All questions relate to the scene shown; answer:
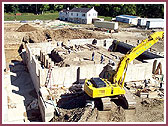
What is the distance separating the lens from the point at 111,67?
629 inches

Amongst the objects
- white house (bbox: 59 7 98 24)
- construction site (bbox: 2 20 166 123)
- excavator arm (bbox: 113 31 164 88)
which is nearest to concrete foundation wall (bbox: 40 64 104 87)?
construction site (bbox: 2 20 166 123)

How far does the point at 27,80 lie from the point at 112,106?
8.66 metres

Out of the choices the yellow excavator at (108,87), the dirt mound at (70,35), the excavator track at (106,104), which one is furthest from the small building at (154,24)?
the excavator track at (106,104)

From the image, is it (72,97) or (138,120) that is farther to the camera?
(72,97)

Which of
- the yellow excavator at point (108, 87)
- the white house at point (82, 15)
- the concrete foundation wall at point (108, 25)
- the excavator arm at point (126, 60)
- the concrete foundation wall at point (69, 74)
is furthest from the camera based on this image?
the white house at point (82, 15)

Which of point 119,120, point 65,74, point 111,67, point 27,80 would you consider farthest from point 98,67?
point 27,80

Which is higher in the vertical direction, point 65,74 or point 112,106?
point 65,74

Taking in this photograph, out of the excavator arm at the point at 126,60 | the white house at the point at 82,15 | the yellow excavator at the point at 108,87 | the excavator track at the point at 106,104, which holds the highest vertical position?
the white house at the point at 82,15

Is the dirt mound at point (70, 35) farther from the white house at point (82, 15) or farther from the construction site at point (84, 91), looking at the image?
the white house at point (82, 15)

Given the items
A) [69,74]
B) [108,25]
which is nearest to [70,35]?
[108,25]

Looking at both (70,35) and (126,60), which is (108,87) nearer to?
(126,60)

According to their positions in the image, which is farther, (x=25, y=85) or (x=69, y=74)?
(x=25, y=85)

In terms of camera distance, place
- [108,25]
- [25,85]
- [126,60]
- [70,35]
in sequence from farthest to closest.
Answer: [108,25]
[70,35]
[25,85]
[126,60]

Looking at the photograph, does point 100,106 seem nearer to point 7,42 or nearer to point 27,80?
A: point 27,80
